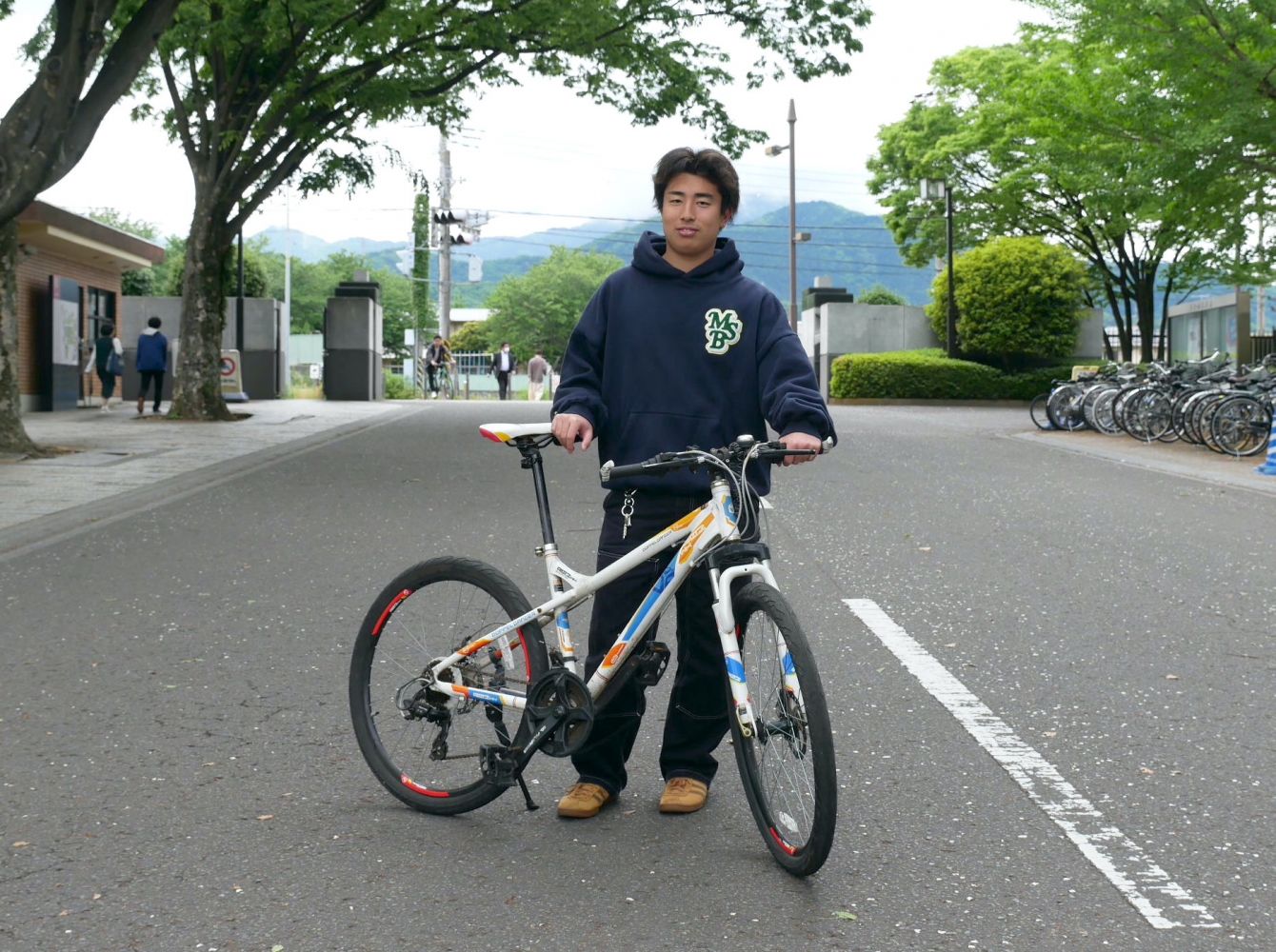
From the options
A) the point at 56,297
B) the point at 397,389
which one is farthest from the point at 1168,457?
the point at 397,389

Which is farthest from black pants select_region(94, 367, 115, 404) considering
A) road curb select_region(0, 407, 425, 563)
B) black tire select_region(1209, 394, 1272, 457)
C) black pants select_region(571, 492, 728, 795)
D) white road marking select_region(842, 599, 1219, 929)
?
black pants select_region(571, 492, 728, 795)

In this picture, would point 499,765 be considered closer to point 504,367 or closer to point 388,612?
point 388,612

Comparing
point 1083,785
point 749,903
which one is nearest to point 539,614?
point 749,903

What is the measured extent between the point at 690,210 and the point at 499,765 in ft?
5.19

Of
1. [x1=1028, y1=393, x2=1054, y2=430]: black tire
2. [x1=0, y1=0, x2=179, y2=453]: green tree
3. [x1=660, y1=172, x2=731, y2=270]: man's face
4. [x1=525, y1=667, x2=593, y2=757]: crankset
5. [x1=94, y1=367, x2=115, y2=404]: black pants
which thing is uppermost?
[x1=0, y1=0, x2=179, y2=453]: green tree

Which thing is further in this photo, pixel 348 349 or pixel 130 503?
pixel 348 349

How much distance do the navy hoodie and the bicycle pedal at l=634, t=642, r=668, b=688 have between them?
1.40 ft

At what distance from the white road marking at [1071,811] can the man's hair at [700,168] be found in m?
1.94

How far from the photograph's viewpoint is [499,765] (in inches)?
170

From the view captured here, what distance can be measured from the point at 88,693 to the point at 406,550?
3956mm

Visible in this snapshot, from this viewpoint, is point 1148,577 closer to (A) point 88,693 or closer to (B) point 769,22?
(A) point 88,693

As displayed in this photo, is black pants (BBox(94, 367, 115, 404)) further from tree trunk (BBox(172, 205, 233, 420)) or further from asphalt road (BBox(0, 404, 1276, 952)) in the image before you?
asphalt road (BBox(0, 404, 1276, 952))

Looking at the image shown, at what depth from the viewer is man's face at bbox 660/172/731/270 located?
168 inches

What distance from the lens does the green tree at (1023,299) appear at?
3962 cm
